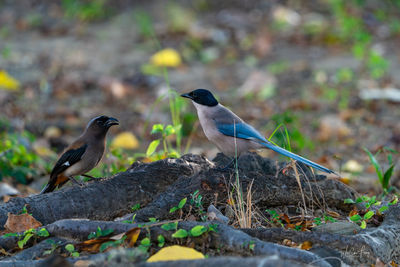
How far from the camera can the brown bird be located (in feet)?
14.4

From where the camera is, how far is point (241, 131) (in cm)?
428

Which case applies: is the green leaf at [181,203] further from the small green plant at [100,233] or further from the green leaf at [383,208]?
the green leaf at [383,208]

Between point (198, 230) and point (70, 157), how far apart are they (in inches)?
64.6

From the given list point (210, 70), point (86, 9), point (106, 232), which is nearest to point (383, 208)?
point (106, 232)

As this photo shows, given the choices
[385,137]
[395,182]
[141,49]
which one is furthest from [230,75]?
[395,182]

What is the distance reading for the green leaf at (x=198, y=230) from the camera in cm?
307

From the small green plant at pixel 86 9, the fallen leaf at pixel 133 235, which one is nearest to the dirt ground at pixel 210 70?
the small green plant at pixel 86 9

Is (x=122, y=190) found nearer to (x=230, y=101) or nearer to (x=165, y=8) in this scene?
(x=230, y=101)

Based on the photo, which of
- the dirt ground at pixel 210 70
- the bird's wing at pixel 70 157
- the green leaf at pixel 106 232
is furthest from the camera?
the dirt ground at pixel 210 70

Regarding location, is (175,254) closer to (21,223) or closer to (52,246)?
(52,246)

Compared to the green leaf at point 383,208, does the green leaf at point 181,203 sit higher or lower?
higher

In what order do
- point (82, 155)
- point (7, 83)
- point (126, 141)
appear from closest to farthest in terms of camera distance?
point (82, 155)
point (126, 141)
point (7, 83)

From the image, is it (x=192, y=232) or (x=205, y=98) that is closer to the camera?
(x=192, y=232)

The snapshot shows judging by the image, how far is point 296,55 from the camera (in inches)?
410
